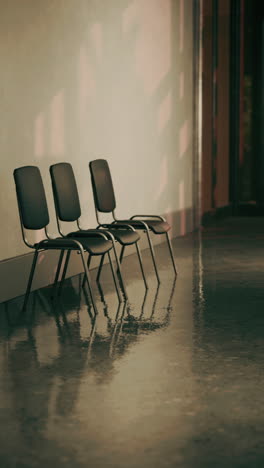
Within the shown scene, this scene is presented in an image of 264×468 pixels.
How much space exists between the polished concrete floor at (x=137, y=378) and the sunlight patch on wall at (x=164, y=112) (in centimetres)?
300

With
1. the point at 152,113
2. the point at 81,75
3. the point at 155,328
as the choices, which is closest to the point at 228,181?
the point at 152,113

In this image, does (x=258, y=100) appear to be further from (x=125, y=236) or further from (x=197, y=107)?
(x=125, y=236)

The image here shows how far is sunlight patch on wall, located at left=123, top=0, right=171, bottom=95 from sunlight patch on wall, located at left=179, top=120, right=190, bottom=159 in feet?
2.93

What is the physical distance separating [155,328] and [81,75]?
302 cm

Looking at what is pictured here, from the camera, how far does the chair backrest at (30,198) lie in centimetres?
526

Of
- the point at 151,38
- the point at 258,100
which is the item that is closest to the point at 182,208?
the point at 151,38

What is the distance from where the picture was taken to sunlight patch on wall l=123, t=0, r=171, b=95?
8062mm

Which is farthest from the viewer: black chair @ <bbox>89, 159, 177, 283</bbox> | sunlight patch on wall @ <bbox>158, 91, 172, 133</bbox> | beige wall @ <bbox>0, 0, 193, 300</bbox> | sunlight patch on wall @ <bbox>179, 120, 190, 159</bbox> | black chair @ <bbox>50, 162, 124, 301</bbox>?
sunlight patch on wall @ <bbox>179, 120, 190, 159</bbox>

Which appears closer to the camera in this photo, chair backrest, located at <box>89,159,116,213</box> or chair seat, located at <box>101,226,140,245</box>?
chair seat, located at <box>101,226,140,245</box>

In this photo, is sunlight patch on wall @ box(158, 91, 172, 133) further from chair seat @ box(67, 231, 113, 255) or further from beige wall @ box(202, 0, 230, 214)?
chair seat @ box(67, 231, 113, 255)

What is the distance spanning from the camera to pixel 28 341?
4.46m

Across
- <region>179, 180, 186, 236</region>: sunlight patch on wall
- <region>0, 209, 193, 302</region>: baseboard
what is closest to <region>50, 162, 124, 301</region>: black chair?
<region>0, 209, 193, 302</region>: baseboard

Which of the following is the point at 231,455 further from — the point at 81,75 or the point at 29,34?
the point at 81,75

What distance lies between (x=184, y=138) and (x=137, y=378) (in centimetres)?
631
